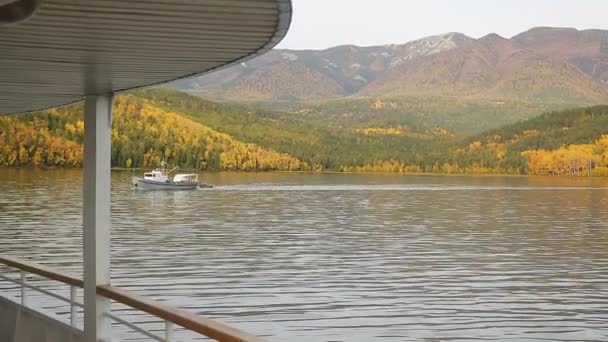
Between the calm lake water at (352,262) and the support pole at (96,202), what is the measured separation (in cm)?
1089

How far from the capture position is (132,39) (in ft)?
11.1

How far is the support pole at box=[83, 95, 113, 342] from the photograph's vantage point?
4.64 meters

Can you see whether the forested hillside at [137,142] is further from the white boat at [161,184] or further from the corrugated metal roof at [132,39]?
the corrugated metal roof at [132,39]

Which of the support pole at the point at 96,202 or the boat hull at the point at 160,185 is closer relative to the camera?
the support pole at the point at 96,202

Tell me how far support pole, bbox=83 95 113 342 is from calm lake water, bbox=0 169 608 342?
10894mm

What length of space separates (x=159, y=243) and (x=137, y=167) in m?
82.5

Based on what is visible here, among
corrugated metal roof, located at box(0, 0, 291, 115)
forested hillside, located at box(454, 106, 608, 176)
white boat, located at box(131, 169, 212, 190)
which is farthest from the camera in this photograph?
forested hillside, located at box(454, 106, 608, 176)

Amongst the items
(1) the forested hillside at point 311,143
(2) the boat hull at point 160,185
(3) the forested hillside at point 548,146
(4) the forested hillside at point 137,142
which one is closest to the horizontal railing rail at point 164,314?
(2) the boat hull at point 160,185

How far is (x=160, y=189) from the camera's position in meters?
84.1

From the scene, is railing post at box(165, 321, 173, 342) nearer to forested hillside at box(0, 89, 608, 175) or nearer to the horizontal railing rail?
the horizontal railing rail

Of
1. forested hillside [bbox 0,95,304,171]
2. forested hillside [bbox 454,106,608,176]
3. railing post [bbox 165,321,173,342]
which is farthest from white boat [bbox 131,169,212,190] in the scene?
railing post [bbox 165,321,173,342]

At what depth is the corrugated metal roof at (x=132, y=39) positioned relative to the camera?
9.47ft

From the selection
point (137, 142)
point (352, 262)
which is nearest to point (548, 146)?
point (137, 142)

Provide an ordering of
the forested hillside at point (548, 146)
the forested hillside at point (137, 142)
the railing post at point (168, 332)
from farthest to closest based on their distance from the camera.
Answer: the forested hillside at point (548, 146) → the forested hillside at point (137, 142) → the railing post at point (168, 332)
